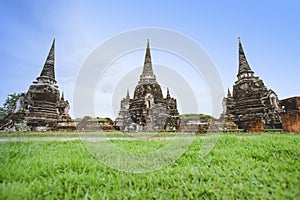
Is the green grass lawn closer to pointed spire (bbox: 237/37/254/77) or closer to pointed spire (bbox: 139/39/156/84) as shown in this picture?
pointed spire (bbox: 139/39/156/84)

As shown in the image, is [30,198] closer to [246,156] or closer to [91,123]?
[246,156]

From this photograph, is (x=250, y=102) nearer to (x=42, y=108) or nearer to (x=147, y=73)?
(x=147, y=73)

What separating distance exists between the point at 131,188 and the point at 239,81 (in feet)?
64.2

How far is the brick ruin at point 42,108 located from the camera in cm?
1507

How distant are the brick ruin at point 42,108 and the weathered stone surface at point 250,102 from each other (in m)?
14.4

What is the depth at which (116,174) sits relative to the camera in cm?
271

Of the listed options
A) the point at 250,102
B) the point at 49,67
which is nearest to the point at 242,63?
the point at 250,102

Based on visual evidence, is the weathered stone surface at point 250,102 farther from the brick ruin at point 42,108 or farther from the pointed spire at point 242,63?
the brick ruin at point 42,108

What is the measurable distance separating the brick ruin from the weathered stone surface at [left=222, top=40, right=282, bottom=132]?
14371mm

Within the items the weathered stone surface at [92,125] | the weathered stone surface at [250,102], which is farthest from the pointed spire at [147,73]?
the weathered stone surface at [250,102]

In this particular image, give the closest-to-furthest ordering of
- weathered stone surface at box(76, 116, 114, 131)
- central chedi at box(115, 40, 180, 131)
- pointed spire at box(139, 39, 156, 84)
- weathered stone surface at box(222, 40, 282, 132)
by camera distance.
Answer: weathered stone surface at box(76, 116, 114, 131)
weathered stone surface at box(222, 40, 282, 132)
central chedi at box(115, 40, 180, 131)
pointed spire at box(139, 39, 156, 84)

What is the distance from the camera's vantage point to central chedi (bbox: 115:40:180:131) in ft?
54.3

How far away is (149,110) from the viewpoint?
56.1ft

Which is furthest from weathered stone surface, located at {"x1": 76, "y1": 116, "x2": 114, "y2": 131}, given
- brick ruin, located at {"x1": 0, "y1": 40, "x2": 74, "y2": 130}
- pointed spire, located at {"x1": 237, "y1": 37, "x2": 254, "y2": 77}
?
pointed spire, located at {"x1": 237, "y1": 37, "x2": 254, "y2": 77}
